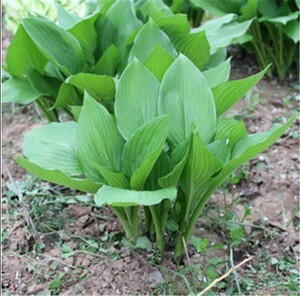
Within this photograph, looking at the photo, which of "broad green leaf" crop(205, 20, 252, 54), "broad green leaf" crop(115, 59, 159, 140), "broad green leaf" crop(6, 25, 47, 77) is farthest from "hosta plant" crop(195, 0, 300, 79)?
→ "broad green leaf" crop(115, 59, 159, 140)

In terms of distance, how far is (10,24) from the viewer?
356 cm

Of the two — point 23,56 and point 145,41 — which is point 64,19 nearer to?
point 23,56

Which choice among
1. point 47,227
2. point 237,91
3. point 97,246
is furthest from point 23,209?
point 237,91

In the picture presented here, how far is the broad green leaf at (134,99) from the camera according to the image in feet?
6.59

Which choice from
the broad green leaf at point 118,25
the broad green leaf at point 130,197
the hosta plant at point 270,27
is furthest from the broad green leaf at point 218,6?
the broad green leaf at point 130,197

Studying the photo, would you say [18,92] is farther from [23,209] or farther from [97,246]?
[97,246]

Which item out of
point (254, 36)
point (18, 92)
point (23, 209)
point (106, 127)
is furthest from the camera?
point (254, 36)

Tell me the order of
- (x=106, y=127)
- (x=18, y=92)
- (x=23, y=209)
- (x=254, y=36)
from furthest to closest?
(x=254, y=36) < (x=18, y=92) < (x=23, y=209) < (x=106, y=127)

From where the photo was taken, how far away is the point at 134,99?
2.02m

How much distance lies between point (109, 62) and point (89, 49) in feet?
0.47

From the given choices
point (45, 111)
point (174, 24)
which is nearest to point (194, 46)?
point (174, 24)

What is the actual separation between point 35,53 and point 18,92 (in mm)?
195

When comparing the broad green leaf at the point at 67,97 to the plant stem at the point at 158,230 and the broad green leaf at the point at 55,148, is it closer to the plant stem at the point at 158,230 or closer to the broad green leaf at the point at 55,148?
→ the broad green leaf at the point at 55,148

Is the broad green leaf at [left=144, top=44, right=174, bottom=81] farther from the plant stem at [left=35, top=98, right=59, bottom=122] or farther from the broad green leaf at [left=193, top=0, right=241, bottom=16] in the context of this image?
the broad green leaf at [left=193, top=0, right=241, bottom=16]
